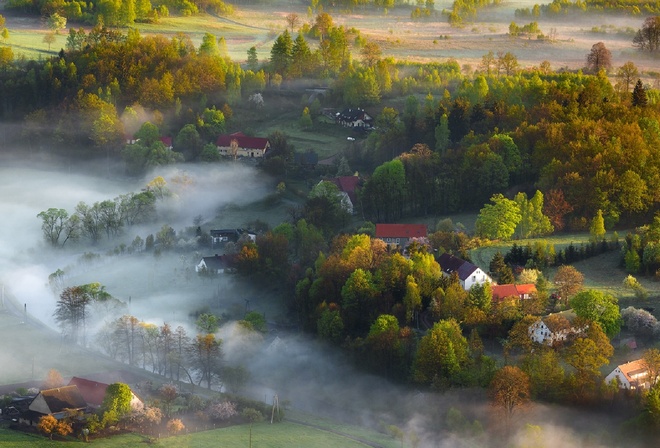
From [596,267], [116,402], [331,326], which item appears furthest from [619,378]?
[116,402]

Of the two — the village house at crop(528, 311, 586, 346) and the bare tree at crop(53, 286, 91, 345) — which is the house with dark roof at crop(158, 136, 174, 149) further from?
the village house at crop(528, 311, 586, 346)

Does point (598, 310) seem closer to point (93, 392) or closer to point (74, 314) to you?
point (93, 392)

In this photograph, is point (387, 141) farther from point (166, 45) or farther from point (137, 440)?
point (137, 440)

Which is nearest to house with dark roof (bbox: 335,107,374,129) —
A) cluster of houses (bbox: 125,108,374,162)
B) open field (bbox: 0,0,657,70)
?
cluster of houses (bbox: 125,108,374,162)

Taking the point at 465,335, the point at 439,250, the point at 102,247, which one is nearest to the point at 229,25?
the point at 102,247

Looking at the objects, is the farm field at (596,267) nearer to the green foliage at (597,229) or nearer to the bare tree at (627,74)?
the green foliage at (597,229)

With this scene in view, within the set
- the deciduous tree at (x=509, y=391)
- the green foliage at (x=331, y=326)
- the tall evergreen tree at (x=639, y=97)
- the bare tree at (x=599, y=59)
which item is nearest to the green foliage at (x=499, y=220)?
the green foliage at (x=331, y=326)
